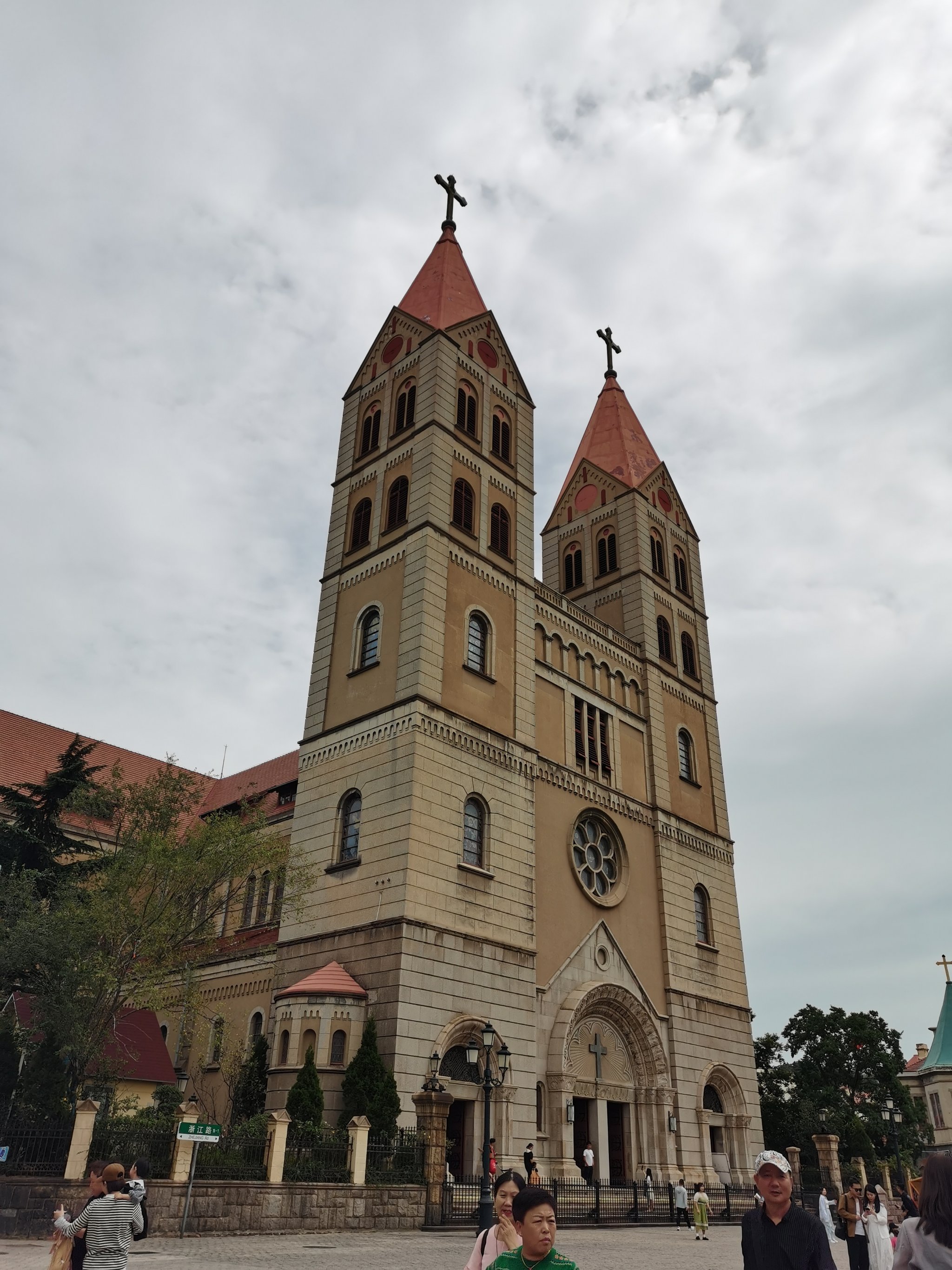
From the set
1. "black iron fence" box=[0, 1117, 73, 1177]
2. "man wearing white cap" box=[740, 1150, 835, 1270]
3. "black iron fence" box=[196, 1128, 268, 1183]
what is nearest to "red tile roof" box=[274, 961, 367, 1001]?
"black iron fence" box=[196, 1128, 268, 1183]

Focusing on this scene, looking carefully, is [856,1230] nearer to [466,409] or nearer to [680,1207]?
[680,1207]

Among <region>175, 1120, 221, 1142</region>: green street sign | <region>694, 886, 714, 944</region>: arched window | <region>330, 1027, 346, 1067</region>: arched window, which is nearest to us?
<region>175, 1120, 221, 1142</region>: green street sign

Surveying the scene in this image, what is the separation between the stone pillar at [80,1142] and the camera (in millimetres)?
17062

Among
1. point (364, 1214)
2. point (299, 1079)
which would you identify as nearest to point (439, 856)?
point (299, 1079)

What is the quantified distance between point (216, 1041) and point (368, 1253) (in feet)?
58.7

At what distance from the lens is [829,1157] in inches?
1438

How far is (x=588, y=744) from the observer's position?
117 feet

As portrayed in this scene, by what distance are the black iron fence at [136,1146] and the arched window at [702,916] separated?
23.1m

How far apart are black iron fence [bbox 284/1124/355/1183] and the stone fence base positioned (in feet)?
1.36

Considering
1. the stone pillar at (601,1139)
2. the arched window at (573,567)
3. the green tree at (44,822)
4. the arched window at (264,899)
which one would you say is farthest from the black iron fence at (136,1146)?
the arched window at (573,567)

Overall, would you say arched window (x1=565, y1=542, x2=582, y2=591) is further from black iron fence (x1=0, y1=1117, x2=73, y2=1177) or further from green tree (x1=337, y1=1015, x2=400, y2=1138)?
black iron fence (x1=0, y1=1117, x2=73, y2=1177)

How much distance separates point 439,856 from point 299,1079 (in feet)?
21.9

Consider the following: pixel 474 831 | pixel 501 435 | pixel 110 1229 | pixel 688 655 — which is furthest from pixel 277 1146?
pixel 688 655

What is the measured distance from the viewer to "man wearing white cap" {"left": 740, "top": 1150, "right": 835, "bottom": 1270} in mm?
5242
